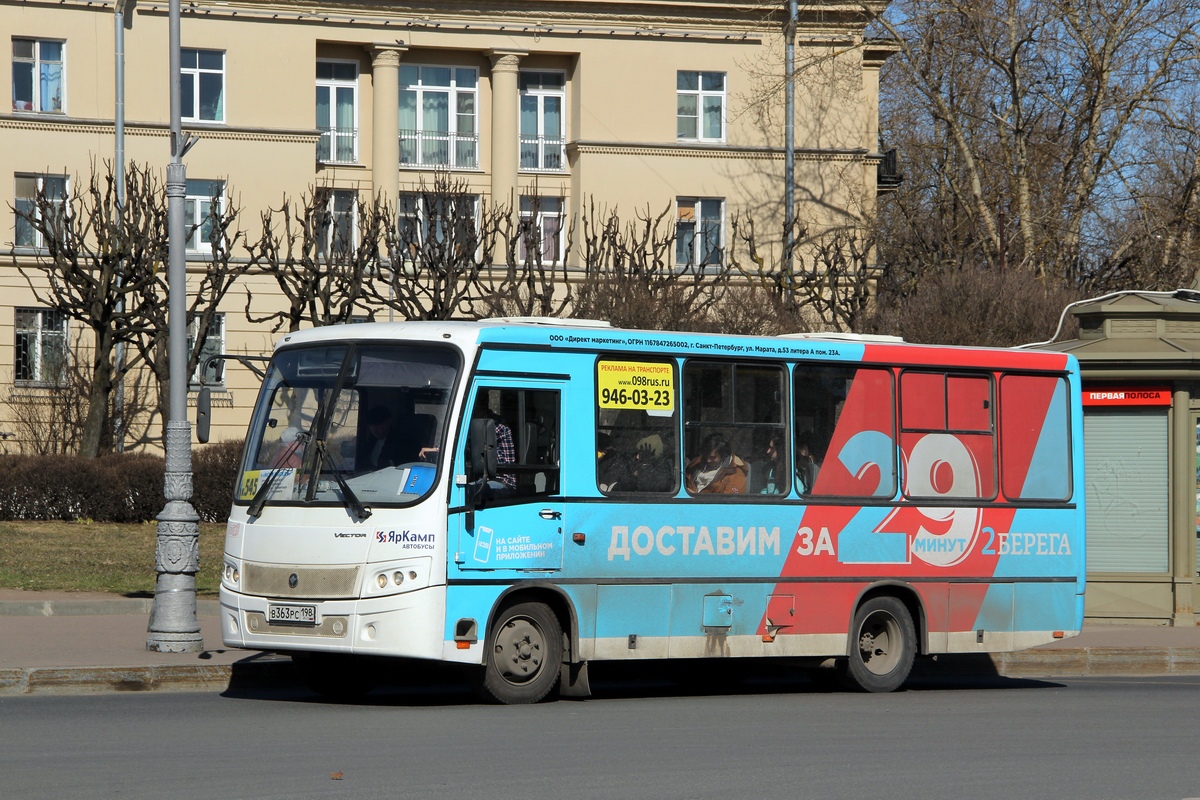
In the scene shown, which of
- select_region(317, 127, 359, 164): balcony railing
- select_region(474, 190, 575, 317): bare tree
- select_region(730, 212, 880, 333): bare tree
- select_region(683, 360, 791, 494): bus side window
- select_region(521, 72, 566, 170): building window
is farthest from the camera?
select_region(521, 72, 566, 170): building window

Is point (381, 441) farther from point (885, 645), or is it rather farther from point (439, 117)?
point (439, 117)

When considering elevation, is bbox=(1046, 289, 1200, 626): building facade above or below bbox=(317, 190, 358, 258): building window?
below

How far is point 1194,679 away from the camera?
16.2 meters

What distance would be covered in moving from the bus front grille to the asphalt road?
2.69 feet

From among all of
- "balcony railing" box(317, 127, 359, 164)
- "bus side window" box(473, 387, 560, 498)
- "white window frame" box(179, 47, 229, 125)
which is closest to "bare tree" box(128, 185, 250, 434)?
"white window frame" box(179, 47, 229, 125)

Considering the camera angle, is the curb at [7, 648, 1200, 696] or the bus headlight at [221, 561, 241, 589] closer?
A: the bus headlight at [221, 561, 241, 589]

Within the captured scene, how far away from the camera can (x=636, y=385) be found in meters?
13.0

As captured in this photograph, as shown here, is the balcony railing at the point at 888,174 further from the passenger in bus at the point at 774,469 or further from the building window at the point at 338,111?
the passenger in bus at the point at 774,469

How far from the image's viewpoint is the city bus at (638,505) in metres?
11.9

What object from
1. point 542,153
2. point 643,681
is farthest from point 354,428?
point 542,153

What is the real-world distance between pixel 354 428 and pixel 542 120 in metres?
37.6

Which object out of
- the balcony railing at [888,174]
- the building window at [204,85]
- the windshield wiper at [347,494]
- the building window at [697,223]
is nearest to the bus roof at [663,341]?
the windshield wiper at [347,494]

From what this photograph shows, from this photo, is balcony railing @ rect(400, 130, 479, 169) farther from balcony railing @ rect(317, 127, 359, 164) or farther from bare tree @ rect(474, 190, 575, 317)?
bare tree @ rect(474, 190, 575, 317)

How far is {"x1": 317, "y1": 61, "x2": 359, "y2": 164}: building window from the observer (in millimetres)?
47250
